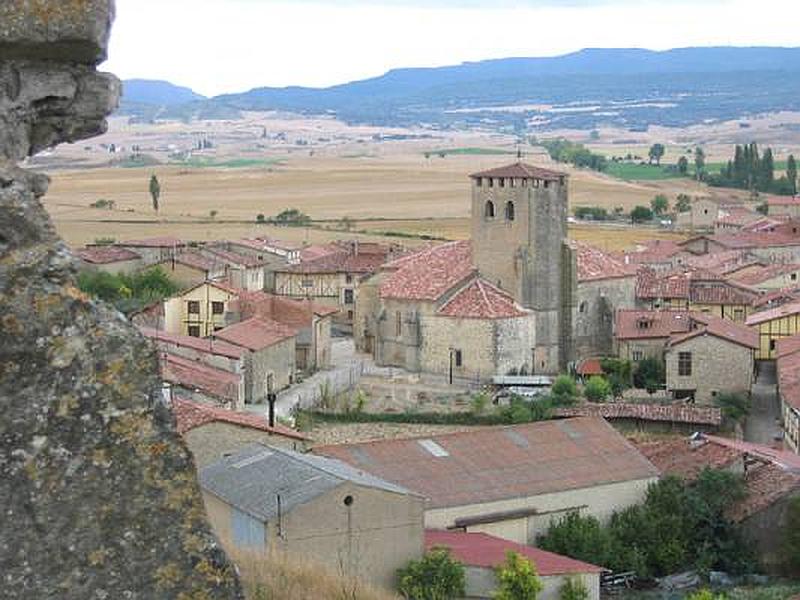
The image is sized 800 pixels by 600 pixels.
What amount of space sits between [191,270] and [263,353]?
15.9 metres

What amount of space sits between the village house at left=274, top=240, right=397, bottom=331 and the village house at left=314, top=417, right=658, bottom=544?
75.8 ft

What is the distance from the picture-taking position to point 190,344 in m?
34.3

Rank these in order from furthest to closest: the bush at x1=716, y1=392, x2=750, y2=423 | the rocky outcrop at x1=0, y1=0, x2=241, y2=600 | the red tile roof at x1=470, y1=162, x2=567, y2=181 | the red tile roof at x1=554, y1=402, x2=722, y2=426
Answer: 1. the red tile roof at x1=470, y1=162, x2=567, y2=181
2. the bush at x1=716, y1=392, x2=750, y2=423
3. the red tile roof at x1=554, y1=402, x2=722, y2=426
4. the rocky outcrop at x1=0, y1=0, x2=241, y2=600

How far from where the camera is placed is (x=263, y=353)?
1436 inches

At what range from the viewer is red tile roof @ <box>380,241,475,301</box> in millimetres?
40344

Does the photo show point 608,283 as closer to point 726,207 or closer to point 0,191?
point 0,191

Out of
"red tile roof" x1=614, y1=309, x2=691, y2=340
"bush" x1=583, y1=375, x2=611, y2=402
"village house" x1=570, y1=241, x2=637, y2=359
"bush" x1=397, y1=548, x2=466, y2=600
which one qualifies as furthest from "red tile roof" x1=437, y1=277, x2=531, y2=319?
"bush" x1=397, y1=548, x2=466, y2=600

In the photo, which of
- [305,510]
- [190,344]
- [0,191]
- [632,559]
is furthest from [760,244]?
[0,191]

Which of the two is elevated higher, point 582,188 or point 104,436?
point 104,436

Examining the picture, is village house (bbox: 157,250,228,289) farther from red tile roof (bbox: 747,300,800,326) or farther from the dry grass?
the dry grass

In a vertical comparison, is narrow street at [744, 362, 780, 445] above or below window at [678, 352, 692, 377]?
below

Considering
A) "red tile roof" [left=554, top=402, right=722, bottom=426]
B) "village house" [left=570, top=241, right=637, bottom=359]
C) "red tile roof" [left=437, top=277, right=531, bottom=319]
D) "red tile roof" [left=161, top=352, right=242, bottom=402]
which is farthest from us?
"village house" [left=570, top=241, right=637, bottom=359]

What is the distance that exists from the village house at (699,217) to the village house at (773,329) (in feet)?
161

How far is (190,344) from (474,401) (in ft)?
22.3
